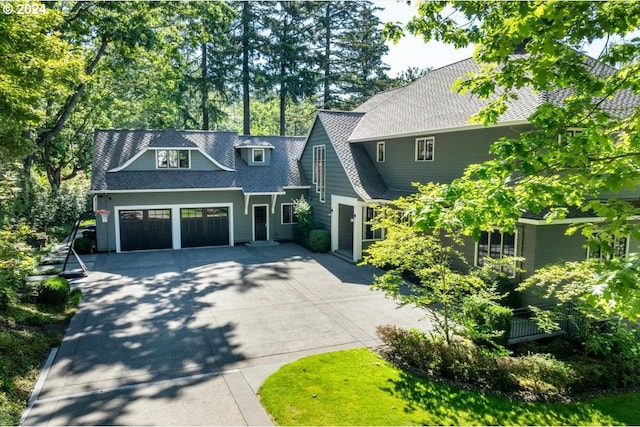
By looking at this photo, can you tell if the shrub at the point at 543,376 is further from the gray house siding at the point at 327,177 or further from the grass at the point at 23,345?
the gray house siding at the point at 327,177

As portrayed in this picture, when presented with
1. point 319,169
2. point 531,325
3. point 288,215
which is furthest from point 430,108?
point 288,215

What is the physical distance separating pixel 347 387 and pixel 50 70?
11990 millimetres

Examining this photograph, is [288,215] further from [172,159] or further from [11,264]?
[11,264]

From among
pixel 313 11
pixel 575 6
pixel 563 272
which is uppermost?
pixel 313 11

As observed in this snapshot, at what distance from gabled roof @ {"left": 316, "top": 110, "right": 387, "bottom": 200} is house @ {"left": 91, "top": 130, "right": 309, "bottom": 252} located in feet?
13.8

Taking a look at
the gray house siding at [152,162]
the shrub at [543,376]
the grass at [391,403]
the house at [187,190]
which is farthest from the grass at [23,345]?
the gray house siding at [152,162]

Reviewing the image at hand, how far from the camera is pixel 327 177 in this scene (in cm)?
2219

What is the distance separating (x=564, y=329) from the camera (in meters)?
12.5

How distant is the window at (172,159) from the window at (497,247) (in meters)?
16.1

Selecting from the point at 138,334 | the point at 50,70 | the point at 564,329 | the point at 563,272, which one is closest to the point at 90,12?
the point at 50,70

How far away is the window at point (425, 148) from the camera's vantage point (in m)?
16.8

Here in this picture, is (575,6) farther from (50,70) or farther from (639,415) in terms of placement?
(50,70)

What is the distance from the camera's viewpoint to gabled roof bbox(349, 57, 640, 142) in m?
13.6

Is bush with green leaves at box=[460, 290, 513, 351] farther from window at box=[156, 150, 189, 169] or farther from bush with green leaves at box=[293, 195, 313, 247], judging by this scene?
window at box=[156, 150, 189, 169]
